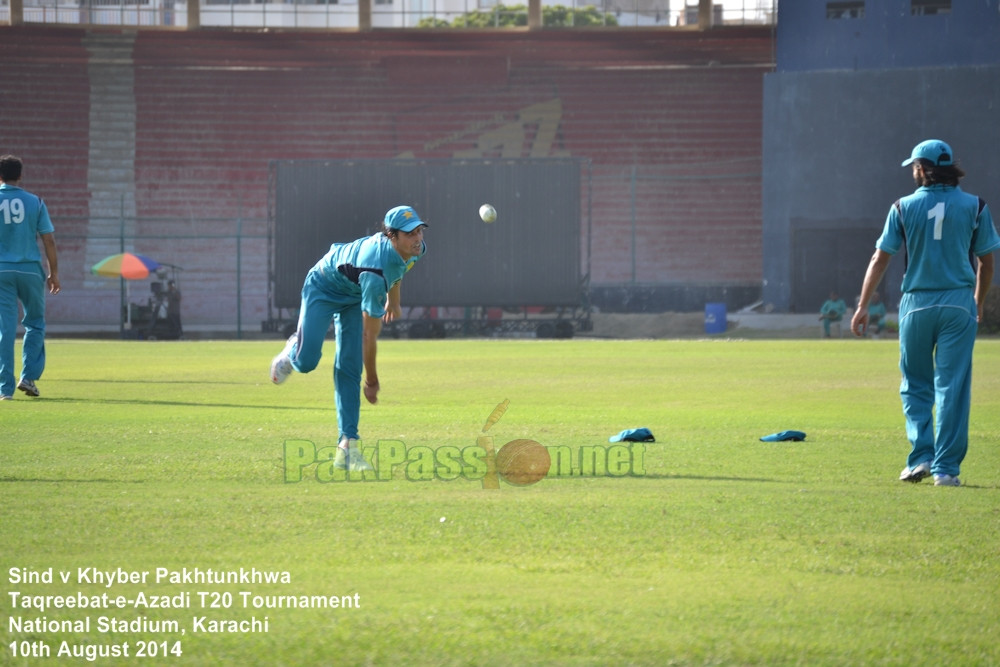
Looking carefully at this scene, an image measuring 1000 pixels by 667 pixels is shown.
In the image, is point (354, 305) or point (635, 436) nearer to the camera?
point (354, 305)

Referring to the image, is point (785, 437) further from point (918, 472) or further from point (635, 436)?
point (918, 472)

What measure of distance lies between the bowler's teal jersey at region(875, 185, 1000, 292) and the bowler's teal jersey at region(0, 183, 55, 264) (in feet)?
28.7

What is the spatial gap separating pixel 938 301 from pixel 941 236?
0.39 metres

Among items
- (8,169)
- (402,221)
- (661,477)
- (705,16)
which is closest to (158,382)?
(8,169)

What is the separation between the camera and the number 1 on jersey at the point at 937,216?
8266mm

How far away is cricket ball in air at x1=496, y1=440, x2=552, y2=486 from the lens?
8.31 metres

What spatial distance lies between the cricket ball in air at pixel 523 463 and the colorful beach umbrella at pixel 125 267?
98.1ft

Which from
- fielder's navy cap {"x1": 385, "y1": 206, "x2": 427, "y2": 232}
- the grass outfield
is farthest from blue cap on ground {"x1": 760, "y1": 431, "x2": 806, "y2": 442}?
fielder's navy cap {"x1": 385, "y1": 206, "x2": 427, "y2": 232}

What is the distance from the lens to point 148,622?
456 cm

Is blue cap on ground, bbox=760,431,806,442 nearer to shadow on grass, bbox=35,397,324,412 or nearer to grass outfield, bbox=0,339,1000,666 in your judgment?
grass outfield, bbox=0,339,1000,666

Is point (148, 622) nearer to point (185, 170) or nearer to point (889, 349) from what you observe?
point (889, 349)

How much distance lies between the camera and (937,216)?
27.2 ft

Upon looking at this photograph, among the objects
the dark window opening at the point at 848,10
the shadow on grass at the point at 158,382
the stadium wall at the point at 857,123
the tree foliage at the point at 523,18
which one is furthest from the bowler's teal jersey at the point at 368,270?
the tree foliage at the point at 523,18

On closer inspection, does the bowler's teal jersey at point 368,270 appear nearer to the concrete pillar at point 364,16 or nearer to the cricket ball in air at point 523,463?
the cricket ball in air at point 523,463
